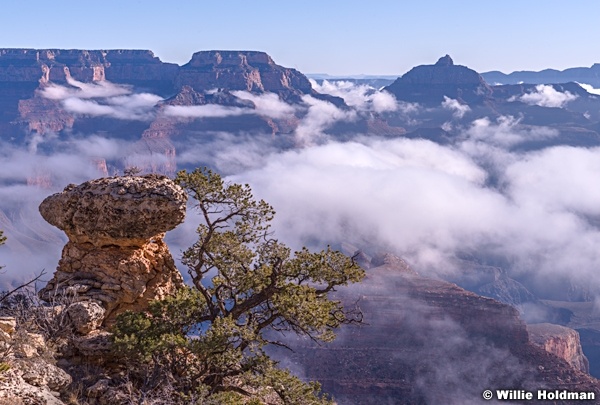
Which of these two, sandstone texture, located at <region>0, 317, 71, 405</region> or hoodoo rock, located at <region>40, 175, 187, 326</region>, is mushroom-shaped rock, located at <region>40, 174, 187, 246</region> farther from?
sandstone texture, located at <region>0, 317, 71, 405</region>

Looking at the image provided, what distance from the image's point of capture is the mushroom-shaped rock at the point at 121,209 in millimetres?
22984

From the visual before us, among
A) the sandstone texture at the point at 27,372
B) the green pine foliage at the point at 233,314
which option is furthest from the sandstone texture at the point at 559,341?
the sandstone texture at the point at 27,372

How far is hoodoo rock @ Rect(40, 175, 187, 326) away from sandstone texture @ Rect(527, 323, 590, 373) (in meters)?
93.8

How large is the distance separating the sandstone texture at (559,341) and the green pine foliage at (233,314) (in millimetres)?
92897

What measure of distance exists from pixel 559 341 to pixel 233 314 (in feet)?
335

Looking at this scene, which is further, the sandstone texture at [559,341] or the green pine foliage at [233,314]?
the sandstone texture at [559,341]

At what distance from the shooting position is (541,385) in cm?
7631

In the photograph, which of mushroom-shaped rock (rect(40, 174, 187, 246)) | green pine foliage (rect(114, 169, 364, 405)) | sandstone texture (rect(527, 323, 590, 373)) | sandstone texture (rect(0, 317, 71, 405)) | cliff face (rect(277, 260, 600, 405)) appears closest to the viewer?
sandstone texture (rect(0, 317, 71, 405))

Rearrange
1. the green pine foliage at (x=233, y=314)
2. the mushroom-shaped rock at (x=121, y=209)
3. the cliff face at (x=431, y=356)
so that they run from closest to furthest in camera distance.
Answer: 1. the green pine foliage at (x=233, y=314)
2. the mushroom-shaped rock at (x=121, y=209)
3. the cliff face at (x=431, y=356)

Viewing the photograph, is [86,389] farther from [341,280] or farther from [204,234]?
[341,280]

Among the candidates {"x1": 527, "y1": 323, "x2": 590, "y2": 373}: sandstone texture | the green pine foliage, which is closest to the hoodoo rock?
the green pine foliage

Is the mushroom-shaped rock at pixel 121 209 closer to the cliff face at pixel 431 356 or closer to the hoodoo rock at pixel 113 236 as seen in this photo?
the hoodoo rock at pixel 113 236

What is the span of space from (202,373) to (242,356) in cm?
151

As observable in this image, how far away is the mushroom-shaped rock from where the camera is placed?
2298 centimetres
